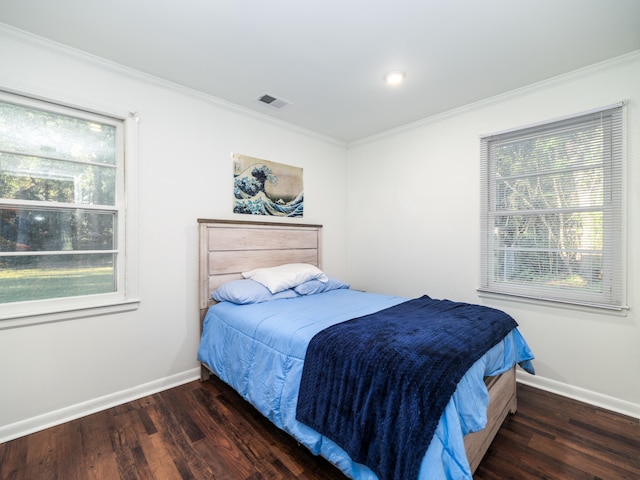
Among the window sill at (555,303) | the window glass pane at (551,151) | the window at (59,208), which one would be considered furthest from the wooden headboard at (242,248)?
the window glass pane at (551,151)

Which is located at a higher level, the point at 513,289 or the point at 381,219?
the point at 381,219

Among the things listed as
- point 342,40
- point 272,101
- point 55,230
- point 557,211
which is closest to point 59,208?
point 55,230

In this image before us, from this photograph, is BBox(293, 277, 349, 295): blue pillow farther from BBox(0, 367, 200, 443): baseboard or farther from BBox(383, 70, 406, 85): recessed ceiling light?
BBox(383, 70, 406, 85): recessed ceiling light

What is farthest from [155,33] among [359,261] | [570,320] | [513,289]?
[570,320]

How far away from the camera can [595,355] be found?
2311mm

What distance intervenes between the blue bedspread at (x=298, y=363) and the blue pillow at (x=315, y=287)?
0.09 metres

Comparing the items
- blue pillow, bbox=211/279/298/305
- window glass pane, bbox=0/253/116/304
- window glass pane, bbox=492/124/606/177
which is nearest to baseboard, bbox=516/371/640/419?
window glass pane, bbox=492/124/606/177

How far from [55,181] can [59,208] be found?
191 millimetres

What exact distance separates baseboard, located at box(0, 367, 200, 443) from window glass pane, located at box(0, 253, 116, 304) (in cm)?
79

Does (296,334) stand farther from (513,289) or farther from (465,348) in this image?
(513,289)

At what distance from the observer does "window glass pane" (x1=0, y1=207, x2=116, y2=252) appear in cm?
194

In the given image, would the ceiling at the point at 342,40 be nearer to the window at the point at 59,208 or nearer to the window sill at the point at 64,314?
the window at the point at 59,208

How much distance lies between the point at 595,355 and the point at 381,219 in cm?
228

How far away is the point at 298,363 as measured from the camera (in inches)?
66.1
